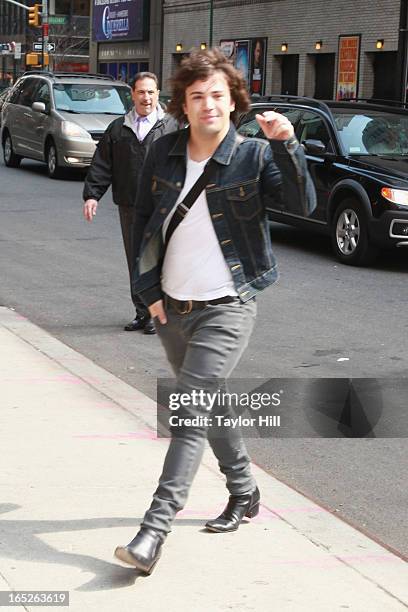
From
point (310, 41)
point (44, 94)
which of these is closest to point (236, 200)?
point (44, 94)

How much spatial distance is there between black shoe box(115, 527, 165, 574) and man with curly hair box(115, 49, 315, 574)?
90mm

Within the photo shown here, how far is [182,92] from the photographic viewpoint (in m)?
4.46

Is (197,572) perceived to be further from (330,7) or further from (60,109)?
(330,7)

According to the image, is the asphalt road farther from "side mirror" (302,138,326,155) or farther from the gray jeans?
"side mirror" (302,138,326,155)

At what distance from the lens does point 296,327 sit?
9289 millimetres

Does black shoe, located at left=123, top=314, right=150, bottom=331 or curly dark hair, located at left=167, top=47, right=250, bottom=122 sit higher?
curly dark hair, located at left=167, top=47, right=250, bottom=122

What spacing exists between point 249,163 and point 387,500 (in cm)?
183

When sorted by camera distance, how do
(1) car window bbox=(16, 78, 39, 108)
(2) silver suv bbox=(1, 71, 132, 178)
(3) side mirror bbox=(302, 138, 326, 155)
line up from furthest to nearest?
(1) car window bbox=(16, 78, 39, 108) → (2) silver suv bbox=(1, 71, 132, 178) → (3) side mirror bbox=(302, 138, 326, 155)

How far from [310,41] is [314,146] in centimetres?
2674

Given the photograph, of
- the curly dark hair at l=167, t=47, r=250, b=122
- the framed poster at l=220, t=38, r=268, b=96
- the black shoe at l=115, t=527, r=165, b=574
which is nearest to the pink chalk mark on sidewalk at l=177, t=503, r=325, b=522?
the black shoe at l=115, t=527, r=165, b=574

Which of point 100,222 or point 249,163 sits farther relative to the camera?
point 100,222

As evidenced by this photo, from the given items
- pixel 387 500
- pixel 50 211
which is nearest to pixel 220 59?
pixel 387 500

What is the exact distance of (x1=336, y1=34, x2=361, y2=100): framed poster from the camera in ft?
117

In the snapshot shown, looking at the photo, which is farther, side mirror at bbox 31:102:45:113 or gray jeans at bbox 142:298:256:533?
side mirror at bbox 31:102:45:113
